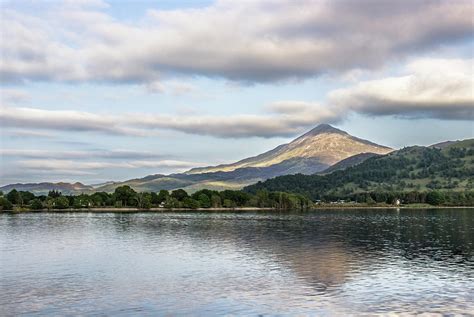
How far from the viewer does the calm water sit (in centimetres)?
4794

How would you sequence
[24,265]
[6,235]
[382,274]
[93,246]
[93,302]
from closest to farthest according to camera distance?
[93,302]
[382,274]
[24,265]
[93,246]
[6,235]

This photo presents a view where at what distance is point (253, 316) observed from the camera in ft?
144

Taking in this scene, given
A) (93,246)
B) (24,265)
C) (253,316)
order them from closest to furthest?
1. (253,316)
2. (24,265)
3. (93,246)

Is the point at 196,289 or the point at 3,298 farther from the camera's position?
the point at 196,289

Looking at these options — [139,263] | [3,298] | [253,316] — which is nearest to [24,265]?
[139,263]

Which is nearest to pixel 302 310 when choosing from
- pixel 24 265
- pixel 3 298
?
pixel 3 298

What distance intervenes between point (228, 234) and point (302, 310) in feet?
276

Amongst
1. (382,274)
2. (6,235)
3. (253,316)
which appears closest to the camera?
(253,316)

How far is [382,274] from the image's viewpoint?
66.4 metres

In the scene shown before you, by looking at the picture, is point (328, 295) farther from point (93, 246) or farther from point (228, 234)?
point (228, 234)

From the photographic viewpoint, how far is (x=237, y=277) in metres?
64.2

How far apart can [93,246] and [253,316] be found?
67.8 meters

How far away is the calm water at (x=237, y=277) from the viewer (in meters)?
47.9

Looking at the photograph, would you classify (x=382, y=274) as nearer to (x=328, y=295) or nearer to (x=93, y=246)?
(x=328, y=295)
